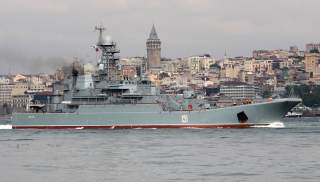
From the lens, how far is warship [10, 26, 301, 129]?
2643 inches

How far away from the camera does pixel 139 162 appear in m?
38.8

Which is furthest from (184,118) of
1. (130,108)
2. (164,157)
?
(164,157)

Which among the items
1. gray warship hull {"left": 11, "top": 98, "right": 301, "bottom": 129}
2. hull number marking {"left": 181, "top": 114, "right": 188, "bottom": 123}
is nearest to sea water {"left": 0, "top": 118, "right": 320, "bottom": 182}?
gray warship hull {"left": 11, "top": 98, "right": 301, "bottom": 129}

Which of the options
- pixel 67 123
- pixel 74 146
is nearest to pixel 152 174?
pixel 74 146

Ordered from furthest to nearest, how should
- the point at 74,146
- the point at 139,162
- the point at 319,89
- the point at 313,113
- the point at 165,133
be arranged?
the point at 319,89 → the point at 313,113 → the point at 165,133 → the point at 74,146 → the point at 139,162

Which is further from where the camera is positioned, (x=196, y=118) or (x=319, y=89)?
(x=319, y=89)

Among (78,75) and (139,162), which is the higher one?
(78,75)

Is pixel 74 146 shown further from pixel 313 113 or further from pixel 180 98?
pixel 313 113

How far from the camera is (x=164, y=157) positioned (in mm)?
41188

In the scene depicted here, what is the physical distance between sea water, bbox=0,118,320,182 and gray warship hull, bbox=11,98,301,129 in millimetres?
6871

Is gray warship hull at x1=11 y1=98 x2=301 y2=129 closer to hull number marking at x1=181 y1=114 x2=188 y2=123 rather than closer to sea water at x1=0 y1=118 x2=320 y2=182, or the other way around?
hull number marking at x1=181 y1=114 x2=188 y2=123

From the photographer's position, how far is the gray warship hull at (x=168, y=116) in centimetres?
6694

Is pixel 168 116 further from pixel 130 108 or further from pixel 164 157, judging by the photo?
pixel 164 157

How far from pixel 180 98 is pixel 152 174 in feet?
116
